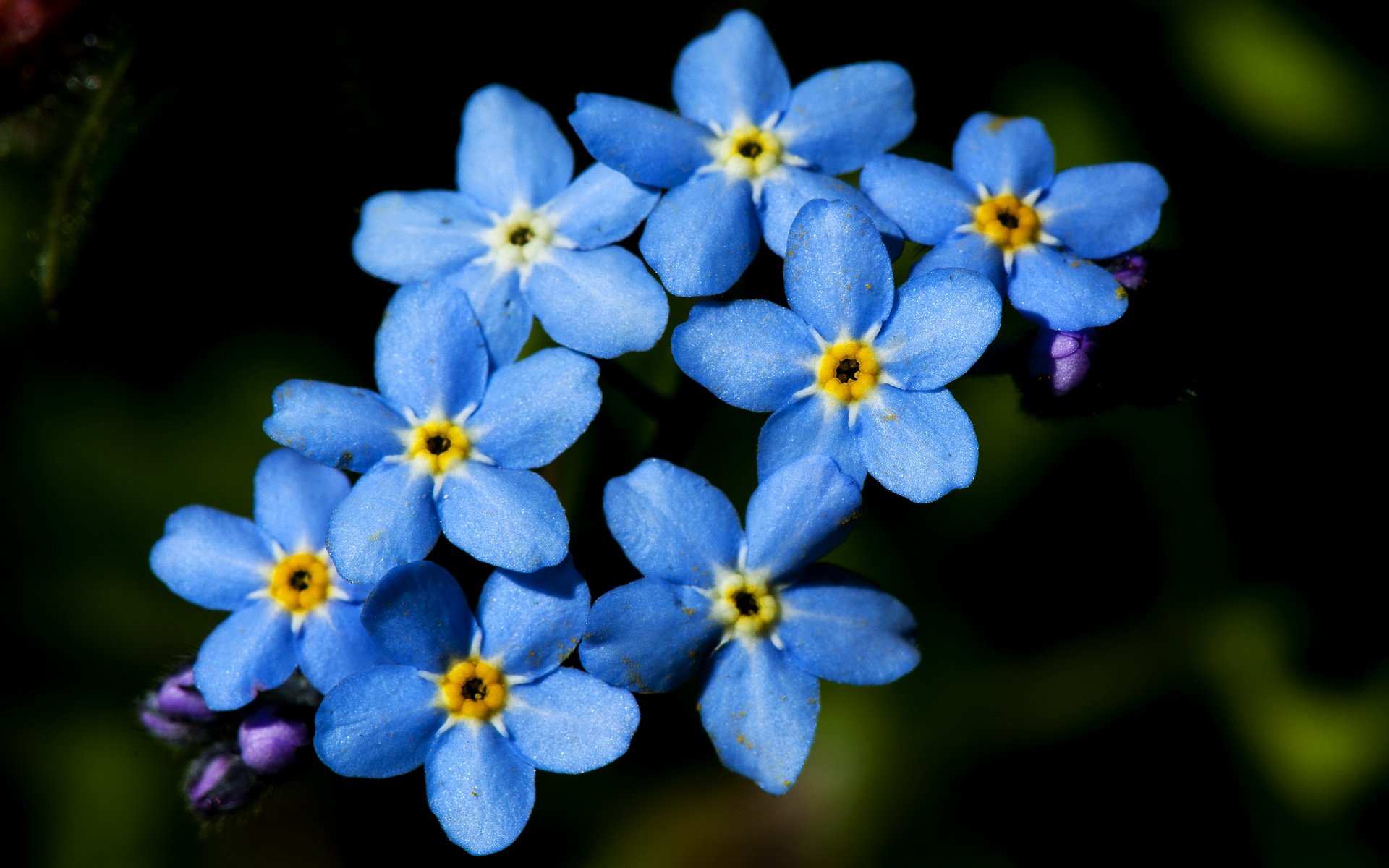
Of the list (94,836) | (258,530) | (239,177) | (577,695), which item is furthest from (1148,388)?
(94,836)

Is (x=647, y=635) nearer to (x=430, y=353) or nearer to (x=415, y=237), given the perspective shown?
(x=430, y=353)

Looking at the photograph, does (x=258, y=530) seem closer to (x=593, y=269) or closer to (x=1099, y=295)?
(x=593, y=269)

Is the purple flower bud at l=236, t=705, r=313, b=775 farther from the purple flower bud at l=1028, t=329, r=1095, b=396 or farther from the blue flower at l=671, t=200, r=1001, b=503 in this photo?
the purple flower bud at l=1028, t=329, r=1095, b=396

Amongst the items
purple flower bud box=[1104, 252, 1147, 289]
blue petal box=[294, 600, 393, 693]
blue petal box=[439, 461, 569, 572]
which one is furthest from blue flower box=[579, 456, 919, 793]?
purple flower bud box=[1104, 252, 1147, 289]

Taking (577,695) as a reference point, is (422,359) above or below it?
above

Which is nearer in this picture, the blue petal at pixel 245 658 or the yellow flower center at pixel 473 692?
the yellow flower center at pixel 473 692

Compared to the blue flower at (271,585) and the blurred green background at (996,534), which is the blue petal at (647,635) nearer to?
the blue flower at (271,585)

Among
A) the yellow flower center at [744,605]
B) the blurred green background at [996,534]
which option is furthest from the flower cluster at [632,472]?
the blurred green background at [996,534]

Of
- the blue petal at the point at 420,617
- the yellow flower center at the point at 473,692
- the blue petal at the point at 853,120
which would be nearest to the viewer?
the blue petal at the point at 420,617
